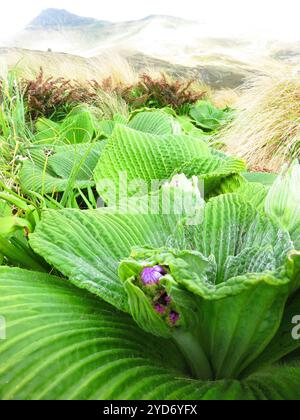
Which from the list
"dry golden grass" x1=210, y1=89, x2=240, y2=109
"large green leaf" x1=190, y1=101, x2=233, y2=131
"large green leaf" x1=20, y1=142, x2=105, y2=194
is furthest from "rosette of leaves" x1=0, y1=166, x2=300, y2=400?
"dry golden grass" x1=210, y1=89, x2=240, y2=109

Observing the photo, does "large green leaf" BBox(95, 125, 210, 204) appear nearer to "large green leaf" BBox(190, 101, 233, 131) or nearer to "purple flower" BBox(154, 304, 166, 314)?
"purple flower" BBox(154, 304, 166, 314)

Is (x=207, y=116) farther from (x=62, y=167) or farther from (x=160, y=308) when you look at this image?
(x=160, y=308)

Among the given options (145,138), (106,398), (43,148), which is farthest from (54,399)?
(43,148)

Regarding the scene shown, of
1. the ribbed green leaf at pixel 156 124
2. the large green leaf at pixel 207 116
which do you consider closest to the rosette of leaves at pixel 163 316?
the ribbed green leaf at pixel 156 124

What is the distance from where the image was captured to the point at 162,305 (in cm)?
48

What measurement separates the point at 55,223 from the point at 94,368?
0.72 feet

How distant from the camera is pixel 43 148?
5.03 ft

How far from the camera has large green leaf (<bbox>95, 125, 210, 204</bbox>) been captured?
97cm

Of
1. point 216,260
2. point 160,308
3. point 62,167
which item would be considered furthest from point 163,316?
point 62,167

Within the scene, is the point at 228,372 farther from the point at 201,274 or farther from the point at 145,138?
the point at 145,138

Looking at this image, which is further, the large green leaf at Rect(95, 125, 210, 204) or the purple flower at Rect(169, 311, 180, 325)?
the large green leaf at Rect(95, 125, 210, 204)

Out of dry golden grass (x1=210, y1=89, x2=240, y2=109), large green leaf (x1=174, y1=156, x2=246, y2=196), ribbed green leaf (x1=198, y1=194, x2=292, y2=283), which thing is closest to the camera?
ribbed green leaf (x1=198, y1=194, x2=292, y2=283)

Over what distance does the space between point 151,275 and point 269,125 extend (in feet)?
6.62

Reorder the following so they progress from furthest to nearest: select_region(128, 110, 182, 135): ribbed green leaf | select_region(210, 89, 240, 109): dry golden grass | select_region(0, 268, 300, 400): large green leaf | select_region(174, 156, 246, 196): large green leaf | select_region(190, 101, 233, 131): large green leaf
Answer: select_region(210, 89, 240, 109): dry golden grass
select_region(190, 101, 233, 131): large green leaf
select_region(128, 110, 182, 135): ribbed green leaf
select_region(174, 156, 246, 196): large green leaf
select_region(0, 268, 300, 400): large green leaf
